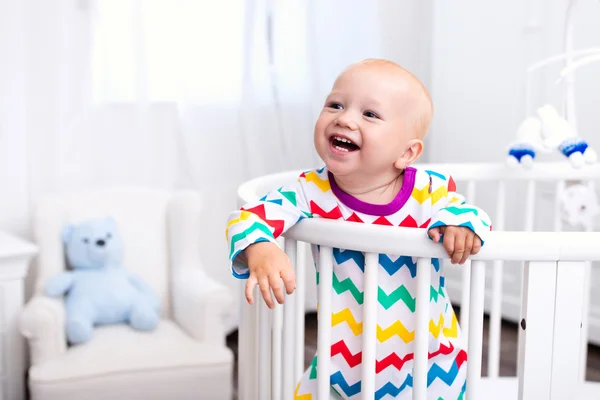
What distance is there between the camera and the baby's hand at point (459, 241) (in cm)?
83

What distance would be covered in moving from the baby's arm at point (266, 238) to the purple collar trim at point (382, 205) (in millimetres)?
48

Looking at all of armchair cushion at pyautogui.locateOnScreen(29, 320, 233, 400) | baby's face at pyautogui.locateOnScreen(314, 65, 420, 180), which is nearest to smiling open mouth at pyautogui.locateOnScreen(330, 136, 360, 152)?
baby's face at pyautogui.locateOnScreen(314, 65, 420, 180)

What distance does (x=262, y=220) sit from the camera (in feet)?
3.12

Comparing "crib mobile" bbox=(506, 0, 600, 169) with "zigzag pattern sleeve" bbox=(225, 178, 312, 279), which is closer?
"zigzag pattern sleeve" bbox=(225, 178, 312, 279)

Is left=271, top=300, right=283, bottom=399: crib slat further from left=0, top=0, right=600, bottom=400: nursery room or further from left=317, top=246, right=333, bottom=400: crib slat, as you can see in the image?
left=317, top=246, right=333, bottom=400: crib slat

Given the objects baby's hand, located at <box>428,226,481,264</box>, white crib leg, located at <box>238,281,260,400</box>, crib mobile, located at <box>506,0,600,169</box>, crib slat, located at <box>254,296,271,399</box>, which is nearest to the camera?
baby's hand, located at <box>428,226,481,264</box>

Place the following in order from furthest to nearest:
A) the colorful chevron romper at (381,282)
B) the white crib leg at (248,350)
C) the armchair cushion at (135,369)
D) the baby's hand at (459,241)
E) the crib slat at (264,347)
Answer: the armchair cushion at (135,369), the white crib leg at (248,350), the crib slat at (264,347), the colorful chevron romper at (381,282), the baby's hand at (459,241)

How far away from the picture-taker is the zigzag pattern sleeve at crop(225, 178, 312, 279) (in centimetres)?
92

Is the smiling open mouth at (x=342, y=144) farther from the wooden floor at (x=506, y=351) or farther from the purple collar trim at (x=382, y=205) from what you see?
the wooden floor at (x=506, y=351)

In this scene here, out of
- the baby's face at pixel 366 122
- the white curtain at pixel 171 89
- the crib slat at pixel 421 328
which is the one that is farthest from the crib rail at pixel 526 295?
the white curtain at pixel 171 89

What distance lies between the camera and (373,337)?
876 millimetres

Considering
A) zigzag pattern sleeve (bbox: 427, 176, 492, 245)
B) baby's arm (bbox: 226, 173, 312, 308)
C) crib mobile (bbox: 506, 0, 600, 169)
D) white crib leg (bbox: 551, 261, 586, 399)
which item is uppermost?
crib mobile (bbox: 506, 0, 600, 169)

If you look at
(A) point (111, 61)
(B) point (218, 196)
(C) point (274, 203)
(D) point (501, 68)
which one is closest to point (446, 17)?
(D) point (501, 68)

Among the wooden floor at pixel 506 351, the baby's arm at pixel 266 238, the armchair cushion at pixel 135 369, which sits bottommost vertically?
the wooden floor at pixel 506 351
